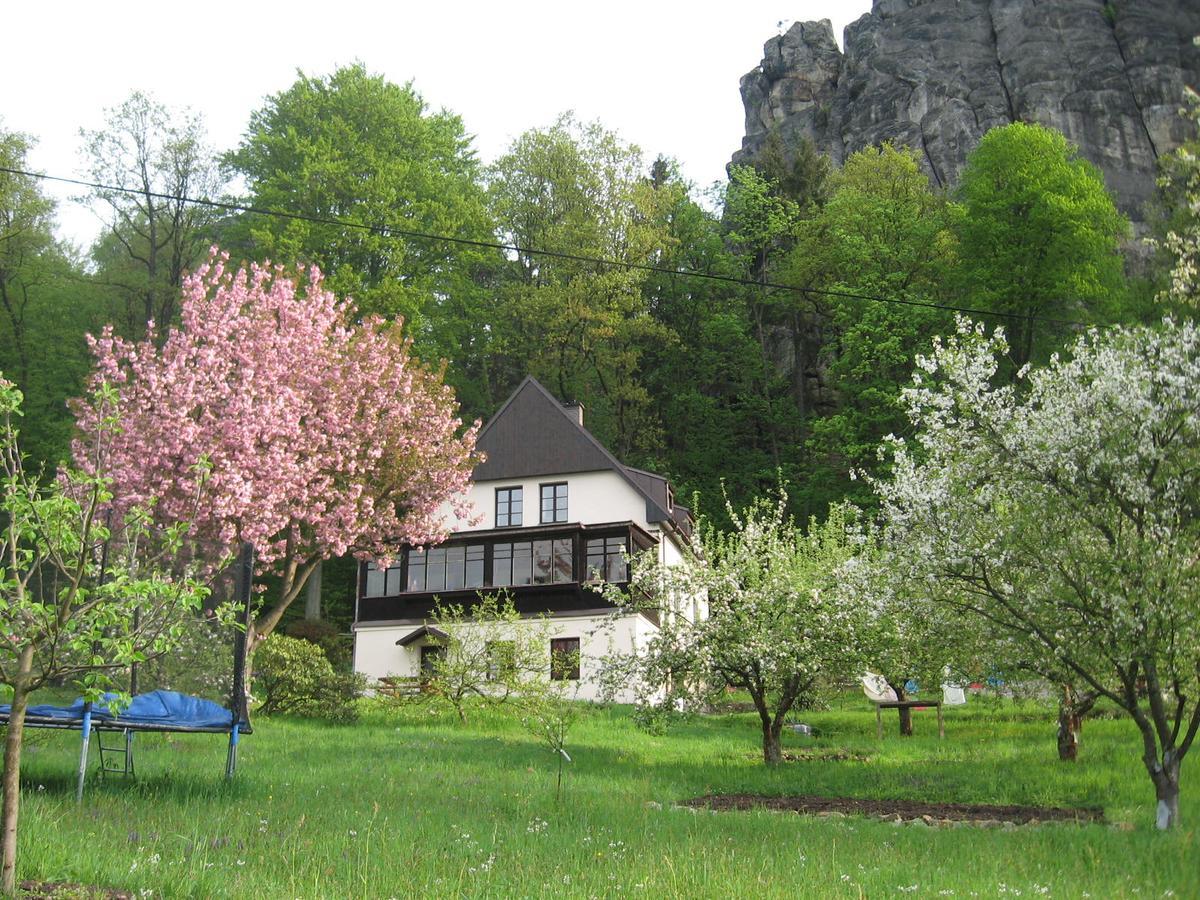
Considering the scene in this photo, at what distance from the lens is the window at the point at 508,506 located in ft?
135

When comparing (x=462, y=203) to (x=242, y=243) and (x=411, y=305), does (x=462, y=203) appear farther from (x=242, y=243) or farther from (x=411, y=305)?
(x=242, y=243)

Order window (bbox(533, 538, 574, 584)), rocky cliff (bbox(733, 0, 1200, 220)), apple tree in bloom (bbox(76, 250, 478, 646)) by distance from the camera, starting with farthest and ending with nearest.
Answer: rocky cliff (bbox(733, 0, 1200, 220)), window (bbox(533, 538, 574, 584)), apple tree in bloom (bbox(76, 250, 478, 646))

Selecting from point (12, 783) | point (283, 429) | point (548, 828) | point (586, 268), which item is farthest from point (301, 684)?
point (586, 268)

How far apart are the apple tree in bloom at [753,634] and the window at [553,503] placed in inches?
694

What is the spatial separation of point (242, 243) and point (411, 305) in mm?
9004

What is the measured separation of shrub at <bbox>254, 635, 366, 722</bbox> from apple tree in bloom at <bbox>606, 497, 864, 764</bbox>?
7.36 meters

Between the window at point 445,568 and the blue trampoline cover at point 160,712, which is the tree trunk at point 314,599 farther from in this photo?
the blue trampoline cover at point 160,712

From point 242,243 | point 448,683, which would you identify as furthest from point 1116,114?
point 448,683

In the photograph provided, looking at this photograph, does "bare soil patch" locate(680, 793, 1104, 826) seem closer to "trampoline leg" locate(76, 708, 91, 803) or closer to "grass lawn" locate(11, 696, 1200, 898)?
"grass lawn" locate(11, 696, 1200, 898)

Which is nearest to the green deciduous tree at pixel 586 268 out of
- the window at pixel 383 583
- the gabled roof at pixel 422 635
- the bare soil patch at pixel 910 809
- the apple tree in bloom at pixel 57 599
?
the window at pixel 383 583

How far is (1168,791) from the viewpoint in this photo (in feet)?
42.7

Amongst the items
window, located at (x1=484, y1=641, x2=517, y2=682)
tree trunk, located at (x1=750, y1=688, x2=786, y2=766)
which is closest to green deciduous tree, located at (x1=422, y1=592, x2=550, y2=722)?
window, located at (x1=484, y1=641, x2=517, y2=682)

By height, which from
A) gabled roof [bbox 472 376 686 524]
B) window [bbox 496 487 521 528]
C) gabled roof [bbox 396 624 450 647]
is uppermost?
gabled roof [bbox 472 376 686 524]

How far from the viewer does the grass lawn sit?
8.53 meters
